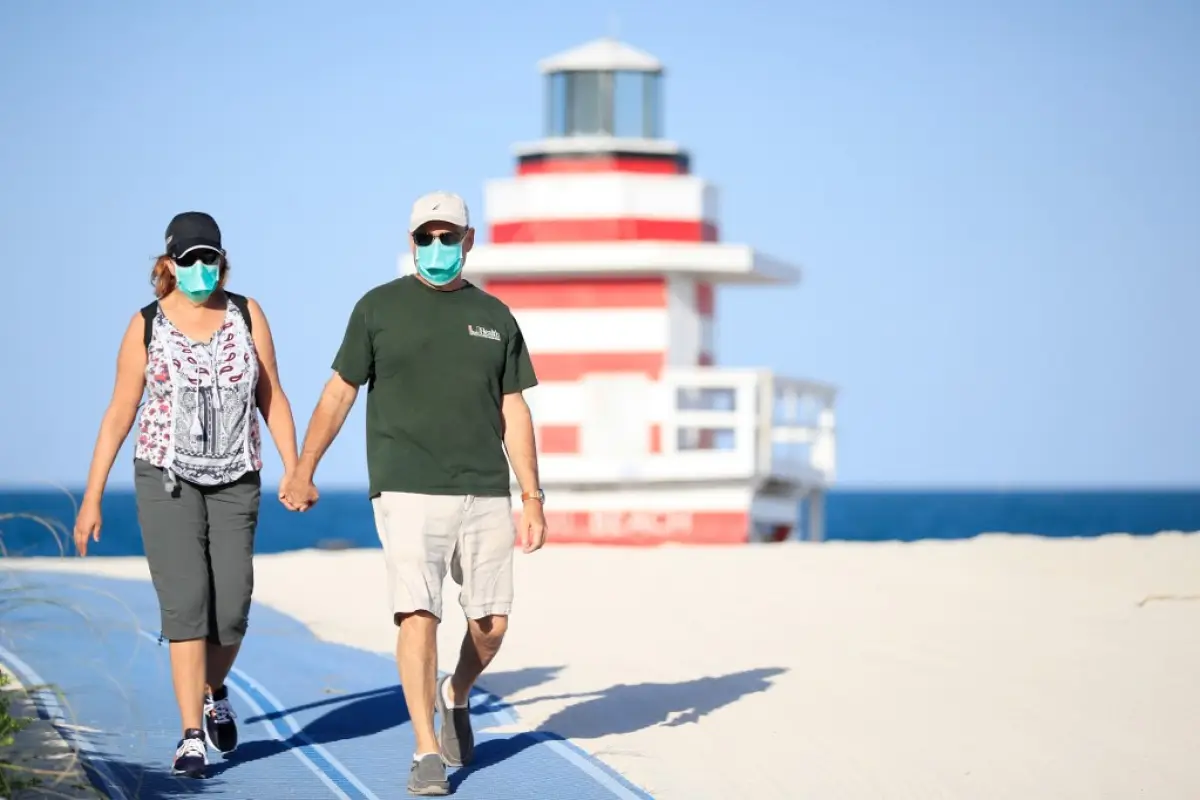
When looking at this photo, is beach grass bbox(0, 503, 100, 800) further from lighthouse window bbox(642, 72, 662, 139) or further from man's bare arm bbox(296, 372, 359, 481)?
lighthouse window bbox(642, 72, 662, 139)

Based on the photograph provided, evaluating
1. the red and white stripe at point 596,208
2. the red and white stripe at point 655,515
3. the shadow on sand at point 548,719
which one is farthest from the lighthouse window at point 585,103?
the shadow on sand at point 548,719

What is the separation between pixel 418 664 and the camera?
24.4ft

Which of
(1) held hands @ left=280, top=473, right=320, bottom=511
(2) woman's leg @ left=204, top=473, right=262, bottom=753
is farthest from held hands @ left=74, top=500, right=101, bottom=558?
(1) held hands @ left=280, top=473, right=320, bottom=511

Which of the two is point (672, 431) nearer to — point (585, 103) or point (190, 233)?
point (585, 103)

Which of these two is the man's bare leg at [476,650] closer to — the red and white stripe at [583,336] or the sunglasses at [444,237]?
the sunglasses at [444,237]

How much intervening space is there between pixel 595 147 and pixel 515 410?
15.0 metres

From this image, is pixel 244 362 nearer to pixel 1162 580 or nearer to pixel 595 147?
pixel 1162 580

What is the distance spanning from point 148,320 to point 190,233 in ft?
1.21

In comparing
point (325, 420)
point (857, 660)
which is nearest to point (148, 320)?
point (325, 420)

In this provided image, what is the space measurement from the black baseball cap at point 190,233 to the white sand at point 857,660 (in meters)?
2.57

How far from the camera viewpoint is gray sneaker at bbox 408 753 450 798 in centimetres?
727

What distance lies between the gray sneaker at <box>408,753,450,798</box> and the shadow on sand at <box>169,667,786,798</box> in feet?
0.94

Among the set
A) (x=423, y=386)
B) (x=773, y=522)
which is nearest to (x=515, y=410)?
(x=423, y=386)

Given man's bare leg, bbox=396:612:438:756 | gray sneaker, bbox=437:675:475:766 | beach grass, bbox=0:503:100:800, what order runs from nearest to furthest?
beach grass, bbox=0:503:100:800, man's bare leg, bbox=396:612:438:756, gray sneaker, bbox=437:675:475:766
